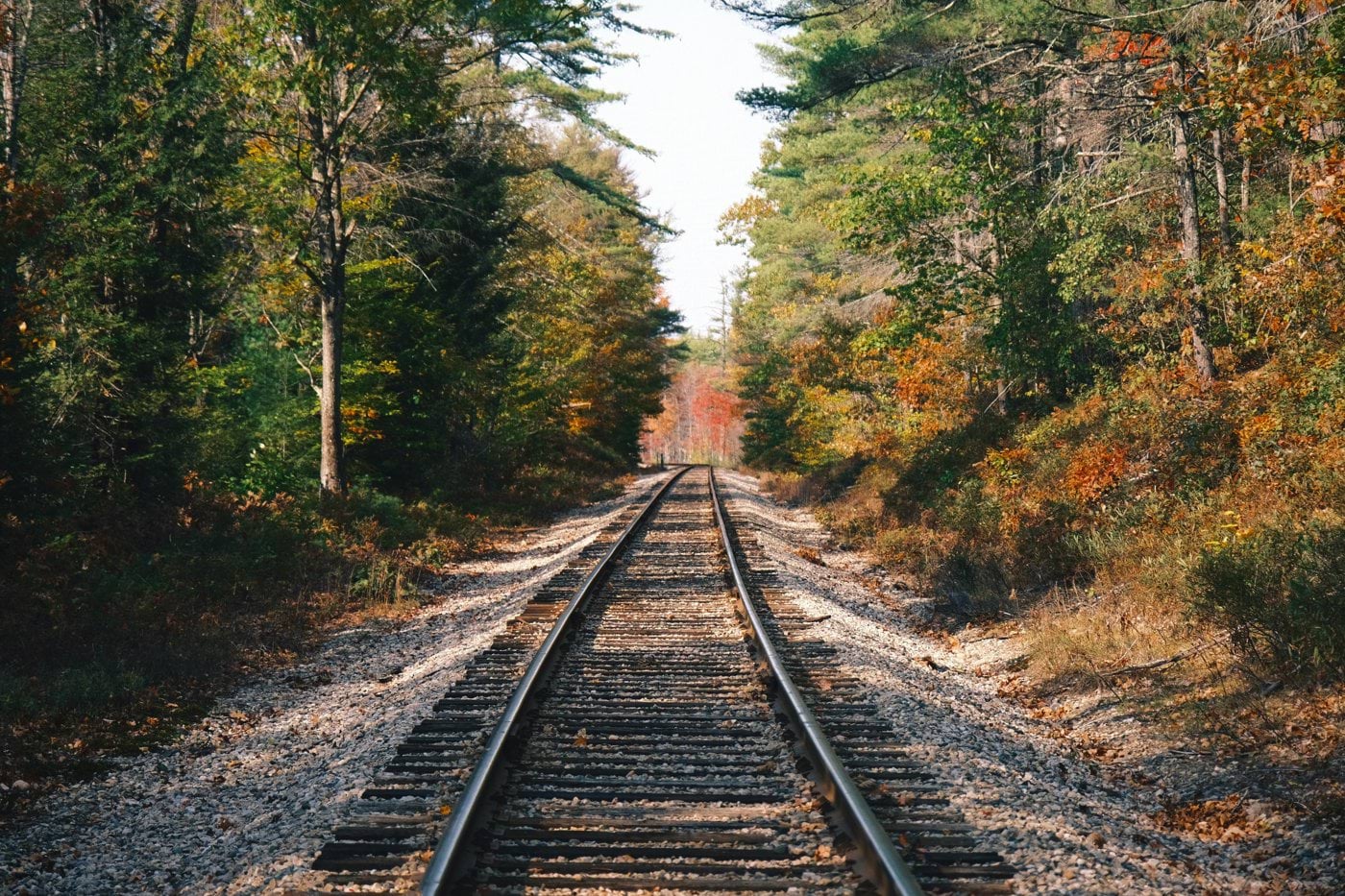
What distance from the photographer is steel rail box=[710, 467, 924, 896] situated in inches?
170

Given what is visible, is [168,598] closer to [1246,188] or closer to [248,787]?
[248,787]

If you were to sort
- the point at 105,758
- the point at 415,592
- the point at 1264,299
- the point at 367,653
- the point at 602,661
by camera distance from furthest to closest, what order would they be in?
the point at 415,592 → the point at 1264,299 → the point at 367,653 → the point at 602,661 → the point at 105,758

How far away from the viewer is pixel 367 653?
10.6 m

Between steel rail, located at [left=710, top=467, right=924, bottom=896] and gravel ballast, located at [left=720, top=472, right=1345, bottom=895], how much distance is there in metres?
0.65

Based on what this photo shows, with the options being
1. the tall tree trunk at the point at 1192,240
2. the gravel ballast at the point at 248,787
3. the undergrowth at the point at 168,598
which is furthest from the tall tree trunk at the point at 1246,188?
the undergrowth at the point at 168,598

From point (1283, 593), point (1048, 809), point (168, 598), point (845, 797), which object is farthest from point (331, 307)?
point (1048, 809)

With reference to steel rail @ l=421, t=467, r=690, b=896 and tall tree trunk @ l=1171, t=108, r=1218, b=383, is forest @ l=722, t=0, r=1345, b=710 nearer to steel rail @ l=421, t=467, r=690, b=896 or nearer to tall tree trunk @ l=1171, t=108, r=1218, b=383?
tall tree trunk @ l=1171, t=108, r=1218, b=383

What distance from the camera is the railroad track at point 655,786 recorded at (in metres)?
4.63

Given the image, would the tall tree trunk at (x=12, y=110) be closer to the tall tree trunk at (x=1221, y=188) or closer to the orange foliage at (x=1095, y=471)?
the orange foliage at (x=1095, y=471)

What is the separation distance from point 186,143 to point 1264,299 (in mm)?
14130

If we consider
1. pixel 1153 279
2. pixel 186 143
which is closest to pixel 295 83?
pixel 186 143

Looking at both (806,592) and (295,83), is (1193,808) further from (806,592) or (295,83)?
(295,83)

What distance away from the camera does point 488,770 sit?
562 cm

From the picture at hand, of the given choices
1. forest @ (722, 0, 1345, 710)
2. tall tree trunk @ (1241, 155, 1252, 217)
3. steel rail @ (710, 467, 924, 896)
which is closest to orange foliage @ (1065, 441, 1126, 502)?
forest @ (722, 0, 1345, 710)
